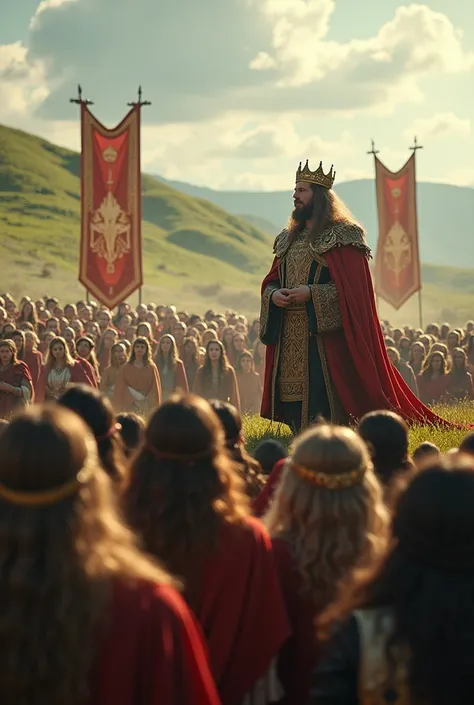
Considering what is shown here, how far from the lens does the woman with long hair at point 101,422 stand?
4113 mm

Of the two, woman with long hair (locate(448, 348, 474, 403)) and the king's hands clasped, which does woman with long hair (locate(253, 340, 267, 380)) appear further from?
the king's hands clasped

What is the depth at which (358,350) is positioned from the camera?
9.89m

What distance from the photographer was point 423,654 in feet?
7.62

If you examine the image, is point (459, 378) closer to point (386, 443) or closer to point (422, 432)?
point (422, 432)

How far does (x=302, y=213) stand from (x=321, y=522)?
6712mm

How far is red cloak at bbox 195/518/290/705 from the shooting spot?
3.27 m

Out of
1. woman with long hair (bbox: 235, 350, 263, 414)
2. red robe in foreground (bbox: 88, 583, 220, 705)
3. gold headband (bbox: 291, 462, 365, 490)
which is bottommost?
woman with long hair (bbox: 235, 350, 263, 414)

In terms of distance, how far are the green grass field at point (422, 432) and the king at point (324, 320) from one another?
263 millimetres

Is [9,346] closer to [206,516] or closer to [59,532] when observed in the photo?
[206,516]

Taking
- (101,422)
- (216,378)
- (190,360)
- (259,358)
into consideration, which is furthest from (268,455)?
(259,358)

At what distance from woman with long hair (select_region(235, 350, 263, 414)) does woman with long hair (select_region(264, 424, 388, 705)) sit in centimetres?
1190

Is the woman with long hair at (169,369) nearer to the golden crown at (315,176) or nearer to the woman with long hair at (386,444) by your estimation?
the golden crown at (315,176)

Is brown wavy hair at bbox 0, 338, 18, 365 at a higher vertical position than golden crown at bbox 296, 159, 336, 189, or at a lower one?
lower

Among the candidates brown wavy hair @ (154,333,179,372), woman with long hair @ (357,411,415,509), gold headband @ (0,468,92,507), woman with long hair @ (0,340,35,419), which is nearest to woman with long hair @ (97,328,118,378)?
brown wavy hair @ (154,333,179,372)
